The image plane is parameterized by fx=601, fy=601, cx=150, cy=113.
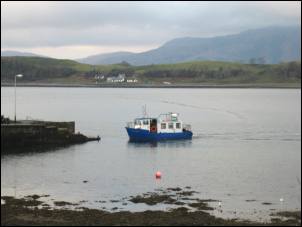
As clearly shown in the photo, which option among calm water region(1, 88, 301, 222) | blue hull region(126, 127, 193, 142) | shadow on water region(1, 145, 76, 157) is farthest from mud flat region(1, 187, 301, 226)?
blue hull region(126, 127, 193, 142)

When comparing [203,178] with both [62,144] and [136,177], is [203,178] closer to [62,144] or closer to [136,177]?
[136,177]

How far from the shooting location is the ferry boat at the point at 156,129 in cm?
6581

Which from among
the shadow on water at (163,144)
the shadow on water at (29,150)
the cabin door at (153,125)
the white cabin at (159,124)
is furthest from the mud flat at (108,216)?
the white cabin at (159,124)

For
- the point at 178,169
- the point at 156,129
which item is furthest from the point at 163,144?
the point at 178,169

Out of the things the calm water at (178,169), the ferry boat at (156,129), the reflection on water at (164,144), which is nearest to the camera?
the calm water at (178,169)

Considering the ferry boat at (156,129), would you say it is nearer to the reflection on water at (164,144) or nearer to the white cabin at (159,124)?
the white cabin at (159,124)

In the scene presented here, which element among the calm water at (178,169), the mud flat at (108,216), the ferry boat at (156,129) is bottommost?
the calm water at (178,169)

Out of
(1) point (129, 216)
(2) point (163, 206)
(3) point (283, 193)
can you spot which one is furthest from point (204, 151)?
(1) point (129, 216)

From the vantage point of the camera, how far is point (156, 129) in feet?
217

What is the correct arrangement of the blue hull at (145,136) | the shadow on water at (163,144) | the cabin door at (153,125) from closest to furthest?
1. the shadow on water at (163,144)
2. the blue hull at (145,136)
3. the cabin door at (153,125)

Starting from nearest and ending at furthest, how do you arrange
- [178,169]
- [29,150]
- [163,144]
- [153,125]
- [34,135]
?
[178,169] → [29,150] → [34,135] → [163,144] → [153,125]

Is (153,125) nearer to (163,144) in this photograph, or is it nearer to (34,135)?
(163,144)

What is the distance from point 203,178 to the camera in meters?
43.0

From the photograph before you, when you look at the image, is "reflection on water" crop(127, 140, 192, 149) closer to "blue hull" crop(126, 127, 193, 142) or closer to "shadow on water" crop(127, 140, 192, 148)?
"shadow on water" crop(127, 140, 192, 148)
